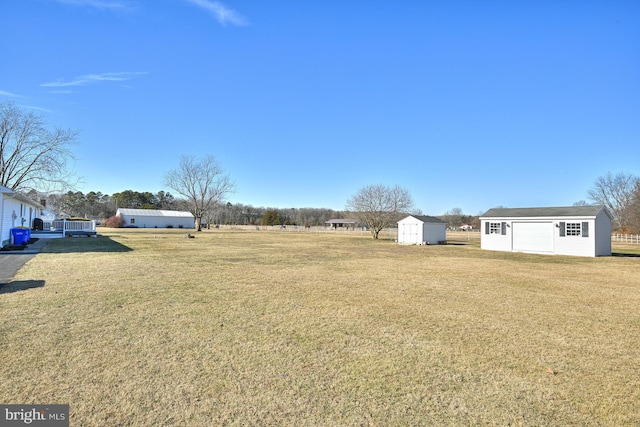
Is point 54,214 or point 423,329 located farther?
point 54,214

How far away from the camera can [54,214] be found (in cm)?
5016

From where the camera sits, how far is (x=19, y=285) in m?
7.99

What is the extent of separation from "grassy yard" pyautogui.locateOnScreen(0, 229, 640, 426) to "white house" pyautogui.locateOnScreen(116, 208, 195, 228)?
62.2 m

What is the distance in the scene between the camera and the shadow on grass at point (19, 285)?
7.44 meters

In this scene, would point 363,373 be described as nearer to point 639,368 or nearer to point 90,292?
point 639,368

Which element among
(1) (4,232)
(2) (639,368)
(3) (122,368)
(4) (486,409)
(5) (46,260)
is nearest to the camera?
(4) (486,409)

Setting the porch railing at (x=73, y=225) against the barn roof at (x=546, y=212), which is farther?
the porch railing at (x=73, y=225)

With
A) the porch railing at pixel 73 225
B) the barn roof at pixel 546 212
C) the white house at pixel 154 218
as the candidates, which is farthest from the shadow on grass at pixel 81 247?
the white house at pixel 154 218

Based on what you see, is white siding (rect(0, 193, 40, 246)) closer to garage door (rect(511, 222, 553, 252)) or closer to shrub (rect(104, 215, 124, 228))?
garage door (rect(511, 222, 553, 252))

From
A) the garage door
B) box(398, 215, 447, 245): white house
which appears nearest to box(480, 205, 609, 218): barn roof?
the garage door

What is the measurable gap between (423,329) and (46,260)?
13.6m

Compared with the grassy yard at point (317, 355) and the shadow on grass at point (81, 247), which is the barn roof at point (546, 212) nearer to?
the grassy yard at point (317, 355)

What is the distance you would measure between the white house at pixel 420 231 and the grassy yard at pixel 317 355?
2310cm

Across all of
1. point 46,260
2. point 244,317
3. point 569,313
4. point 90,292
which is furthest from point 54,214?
point 569,313
